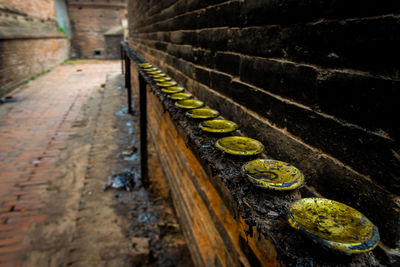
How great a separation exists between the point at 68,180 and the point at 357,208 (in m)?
5.01

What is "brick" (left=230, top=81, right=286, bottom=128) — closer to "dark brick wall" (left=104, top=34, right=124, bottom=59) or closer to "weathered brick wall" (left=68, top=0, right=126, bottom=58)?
"dark brick wall" (left=104, top=34, right=124, bottom=59)

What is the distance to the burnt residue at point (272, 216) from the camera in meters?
0.65

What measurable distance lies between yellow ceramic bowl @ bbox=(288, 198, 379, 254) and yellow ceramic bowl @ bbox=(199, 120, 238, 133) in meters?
0.70

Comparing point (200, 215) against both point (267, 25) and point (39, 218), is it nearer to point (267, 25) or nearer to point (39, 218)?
point (267, 25)

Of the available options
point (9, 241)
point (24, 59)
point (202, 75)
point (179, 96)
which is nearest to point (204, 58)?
point (202, 75)

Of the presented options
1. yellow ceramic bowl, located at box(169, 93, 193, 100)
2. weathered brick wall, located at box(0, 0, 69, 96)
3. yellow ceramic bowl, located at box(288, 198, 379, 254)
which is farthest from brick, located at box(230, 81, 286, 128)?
weathered brick wall, located at box(0, 0, 69, 96)

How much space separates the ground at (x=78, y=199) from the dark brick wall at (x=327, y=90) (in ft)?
8.77

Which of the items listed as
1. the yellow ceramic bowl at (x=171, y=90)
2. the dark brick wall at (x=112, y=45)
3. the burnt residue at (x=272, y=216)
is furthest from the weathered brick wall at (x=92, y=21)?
the burnt residue at (x=272, y=216)

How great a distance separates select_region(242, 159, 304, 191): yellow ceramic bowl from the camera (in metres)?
0.90

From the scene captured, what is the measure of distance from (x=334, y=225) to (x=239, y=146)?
0.60 metres

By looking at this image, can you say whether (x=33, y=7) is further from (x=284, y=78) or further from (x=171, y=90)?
(x=284, y=78)

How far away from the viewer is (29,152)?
5621 millimetres

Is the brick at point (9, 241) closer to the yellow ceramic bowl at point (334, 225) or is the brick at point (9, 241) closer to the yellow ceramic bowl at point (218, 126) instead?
the yellow ceramic bowl at point (218, 126)

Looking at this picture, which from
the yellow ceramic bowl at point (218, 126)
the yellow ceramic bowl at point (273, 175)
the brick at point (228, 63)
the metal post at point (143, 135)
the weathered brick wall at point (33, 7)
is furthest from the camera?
the weathered brick wall at point (33, 7)
